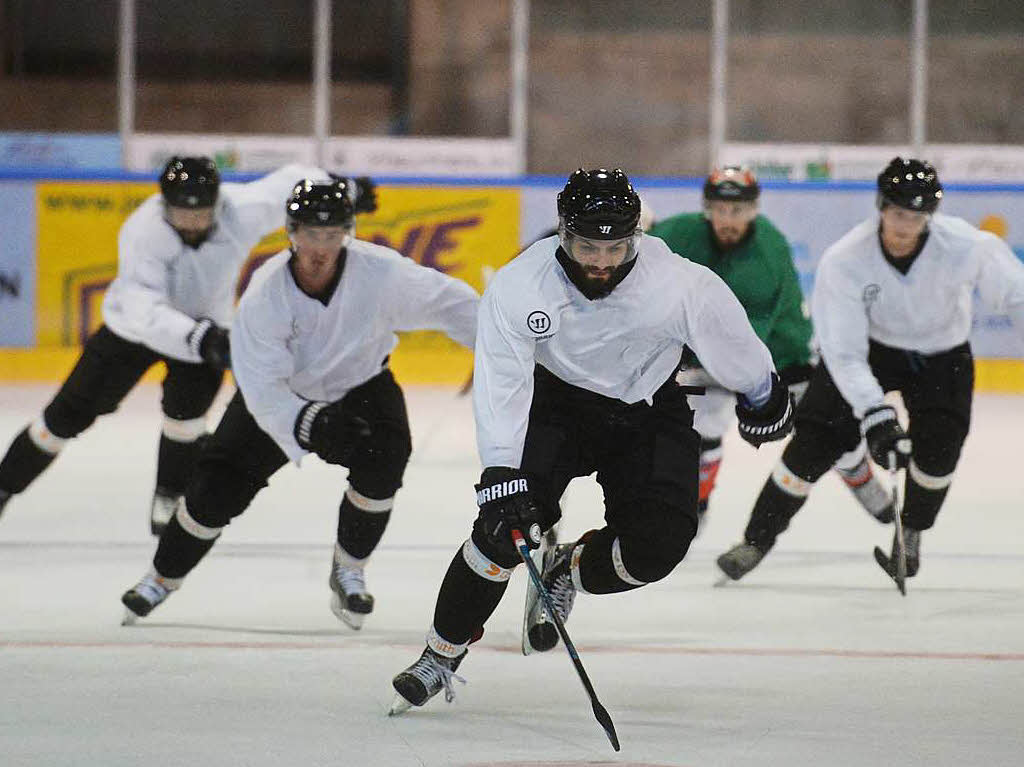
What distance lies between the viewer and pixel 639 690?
3.92m

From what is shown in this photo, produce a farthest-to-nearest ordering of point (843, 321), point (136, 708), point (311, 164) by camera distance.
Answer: point (311, 164) < point (843, 321) < point (136, 708)

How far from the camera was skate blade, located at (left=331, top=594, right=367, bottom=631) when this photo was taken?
4.55 metres

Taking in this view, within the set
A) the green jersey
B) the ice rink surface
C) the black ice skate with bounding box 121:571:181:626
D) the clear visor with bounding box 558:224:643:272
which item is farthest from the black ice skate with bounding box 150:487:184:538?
the clear visor with bounding box 558:224:643:272

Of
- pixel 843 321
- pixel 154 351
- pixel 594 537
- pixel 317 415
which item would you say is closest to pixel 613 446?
pixel 594 537

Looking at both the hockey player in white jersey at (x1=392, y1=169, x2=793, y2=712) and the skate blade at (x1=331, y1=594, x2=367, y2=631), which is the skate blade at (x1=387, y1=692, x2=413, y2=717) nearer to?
the hockey player in white jersey at (x1=392, y1=169, x2=793, y2=712)

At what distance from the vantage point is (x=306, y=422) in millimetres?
4289

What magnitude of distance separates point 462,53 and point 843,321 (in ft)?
25.4

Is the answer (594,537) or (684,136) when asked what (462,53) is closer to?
(684,136)

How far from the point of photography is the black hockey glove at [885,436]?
4.84 metres

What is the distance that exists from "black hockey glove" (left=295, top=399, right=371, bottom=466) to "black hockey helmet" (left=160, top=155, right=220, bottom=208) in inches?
56.8

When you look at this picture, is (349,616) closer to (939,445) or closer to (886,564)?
(886,564)

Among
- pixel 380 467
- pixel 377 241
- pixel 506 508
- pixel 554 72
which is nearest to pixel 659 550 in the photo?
pixel 506 508

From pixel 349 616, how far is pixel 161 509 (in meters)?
1.60

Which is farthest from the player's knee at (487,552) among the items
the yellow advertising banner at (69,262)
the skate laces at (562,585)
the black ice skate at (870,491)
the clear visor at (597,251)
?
the yellow advertising banner at (69,262)
